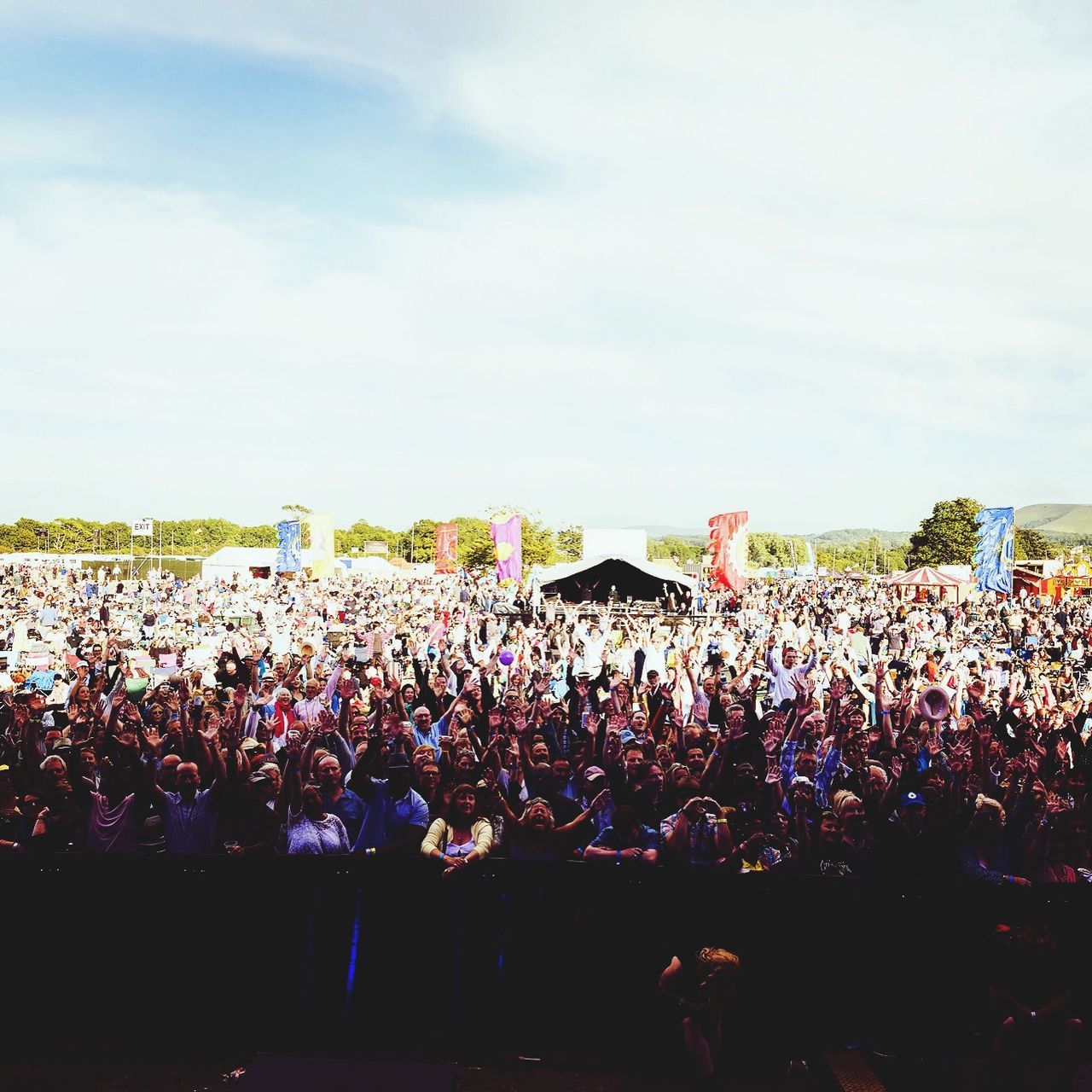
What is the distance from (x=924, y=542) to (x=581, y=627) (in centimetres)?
8264

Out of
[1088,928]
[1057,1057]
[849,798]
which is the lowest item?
[1057,1057]

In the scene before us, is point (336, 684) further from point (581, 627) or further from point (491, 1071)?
point (581, 627)

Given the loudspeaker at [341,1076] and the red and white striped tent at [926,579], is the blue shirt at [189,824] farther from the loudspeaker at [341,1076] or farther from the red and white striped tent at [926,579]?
the red and white striped tent at [926,579]

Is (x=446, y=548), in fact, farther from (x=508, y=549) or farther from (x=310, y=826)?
(x=310, y=826)

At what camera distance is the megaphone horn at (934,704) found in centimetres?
969

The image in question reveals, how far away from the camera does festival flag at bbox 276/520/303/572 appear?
45.3m

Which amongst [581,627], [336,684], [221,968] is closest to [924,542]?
[581,627]

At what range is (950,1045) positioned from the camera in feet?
14.6

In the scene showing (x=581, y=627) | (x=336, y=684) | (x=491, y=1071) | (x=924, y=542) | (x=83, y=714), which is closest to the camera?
(x=491, y=1071)

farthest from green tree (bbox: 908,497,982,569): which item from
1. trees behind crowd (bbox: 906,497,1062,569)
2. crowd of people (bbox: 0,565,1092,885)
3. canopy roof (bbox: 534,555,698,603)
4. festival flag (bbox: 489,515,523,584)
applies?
crowd of people (bbox: 0,565,1092,885)

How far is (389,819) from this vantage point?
5477 millimetres

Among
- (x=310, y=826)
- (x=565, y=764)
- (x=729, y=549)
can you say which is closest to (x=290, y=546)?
(x=729, y=549)

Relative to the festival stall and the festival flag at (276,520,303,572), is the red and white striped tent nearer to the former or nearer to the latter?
the festival stall

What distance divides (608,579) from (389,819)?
36625 mm
